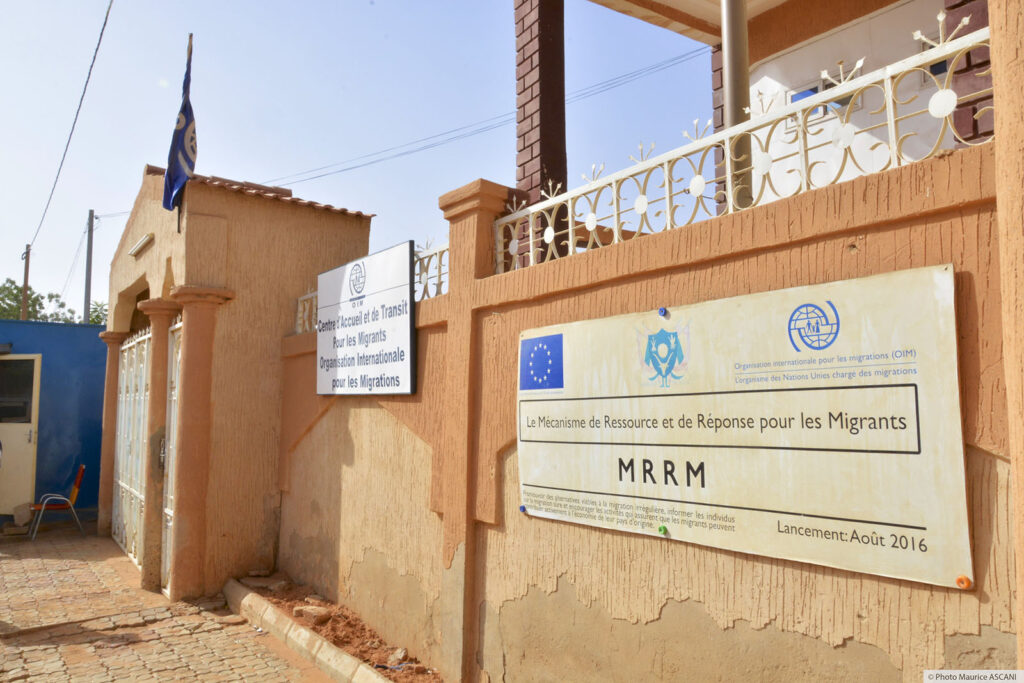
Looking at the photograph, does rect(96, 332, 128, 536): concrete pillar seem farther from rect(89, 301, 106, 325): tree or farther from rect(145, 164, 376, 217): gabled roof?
rect(89, 301, 106, 325): tree

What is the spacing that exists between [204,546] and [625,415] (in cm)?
523

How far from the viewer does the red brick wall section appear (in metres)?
3.64

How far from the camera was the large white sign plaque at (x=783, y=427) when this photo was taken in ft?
7.63

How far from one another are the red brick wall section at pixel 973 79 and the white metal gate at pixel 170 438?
6591 millimetres

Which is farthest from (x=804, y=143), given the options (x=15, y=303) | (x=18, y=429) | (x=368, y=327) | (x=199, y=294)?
(x=15, y=303)

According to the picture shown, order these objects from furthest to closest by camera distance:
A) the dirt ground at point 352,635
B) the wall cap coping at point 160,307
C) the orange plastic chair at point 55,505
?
1. the orange plastic chair at point 55,505
2. the wall cap coping at point 160,307
3. the dirt ground at point 352,635

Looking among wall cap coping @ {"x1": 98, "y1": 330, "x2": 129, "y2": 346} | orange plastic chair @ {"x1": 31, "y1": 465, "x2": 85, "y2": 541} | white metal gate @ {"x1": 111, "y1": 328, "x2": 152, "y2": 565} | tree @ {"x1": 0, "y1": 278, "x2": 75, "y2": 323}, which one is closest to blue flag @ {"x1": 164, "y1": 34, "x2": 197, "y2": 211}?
white metal gate @ {"x1": 111, "y1": 328, "x2": 152, "y2": 565}

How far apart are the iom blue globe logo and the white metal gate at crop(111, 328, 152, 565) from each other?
7.42m

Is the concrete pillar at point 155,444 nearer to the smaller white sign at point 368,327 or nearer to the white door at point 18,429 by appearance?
the smaller white sign at point 368,327

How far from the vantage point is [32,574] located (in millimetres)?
8352

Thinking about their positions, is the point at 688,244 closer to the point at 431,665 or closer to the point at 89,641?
the point at 431,665

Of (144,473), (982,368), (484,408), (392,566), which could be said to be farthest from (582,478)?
(144,473)

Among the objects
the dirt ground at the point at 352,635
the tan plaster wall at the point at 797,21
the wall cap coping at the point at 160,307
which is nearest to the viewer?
the dirt ground at the point at 352,635

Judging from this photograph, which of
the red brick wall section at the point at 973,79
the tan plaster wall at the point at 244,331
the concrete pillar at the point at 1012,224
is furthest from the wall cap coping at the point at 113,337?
the concrete pillar at the point at 1012,224
